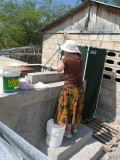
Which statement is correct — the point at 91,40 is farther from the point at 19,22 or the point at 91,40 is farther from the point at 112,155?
the point at 19,22

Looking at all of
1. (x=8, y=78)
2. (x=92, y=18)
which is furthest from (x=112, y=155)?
(x=92, y=18)

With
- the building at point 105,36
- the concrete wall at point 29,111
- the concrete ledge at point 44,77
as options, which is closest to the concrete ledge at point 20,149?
the concrete wall at point 29,111

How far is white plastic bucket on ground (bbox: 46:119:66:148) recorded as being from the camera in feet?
8.92

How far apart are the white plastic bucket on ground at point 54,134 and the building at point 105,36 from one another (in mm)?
2806

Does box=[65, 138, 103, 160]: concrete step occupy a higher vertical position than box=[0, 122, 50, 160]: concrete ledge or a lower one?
lower

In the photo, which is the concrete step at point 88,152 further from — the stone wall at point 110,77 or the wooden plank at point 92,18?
the wooden plank at point 92,18

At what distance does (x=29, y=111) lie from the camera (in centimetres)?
255

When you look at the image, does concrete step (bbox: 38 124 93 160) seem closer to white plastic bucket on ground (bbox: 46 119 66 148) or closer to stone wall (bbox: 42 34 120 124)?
white plastic bucket on ground (bbox: 46 119 66 148)

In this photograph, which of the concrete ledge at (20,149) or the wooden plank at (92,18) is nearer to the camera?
the concrete ledge at (20,149)

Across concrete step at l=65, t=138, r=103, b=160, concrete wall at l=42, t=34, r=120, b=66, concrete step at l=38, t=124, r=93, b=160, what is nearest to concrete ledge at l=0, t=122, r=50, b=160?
concrete step at l=38, t=124, r=93, b=160

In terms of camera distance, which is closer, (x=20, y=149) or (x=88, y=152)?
(x=20, y=149)

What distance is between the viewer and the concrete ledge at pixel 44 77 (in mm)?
2775

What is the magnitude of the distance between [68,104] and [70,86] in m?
0.36

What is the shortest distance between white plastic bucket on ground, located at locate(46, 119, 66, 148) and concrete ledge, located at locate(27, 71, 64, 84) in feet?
2.96
